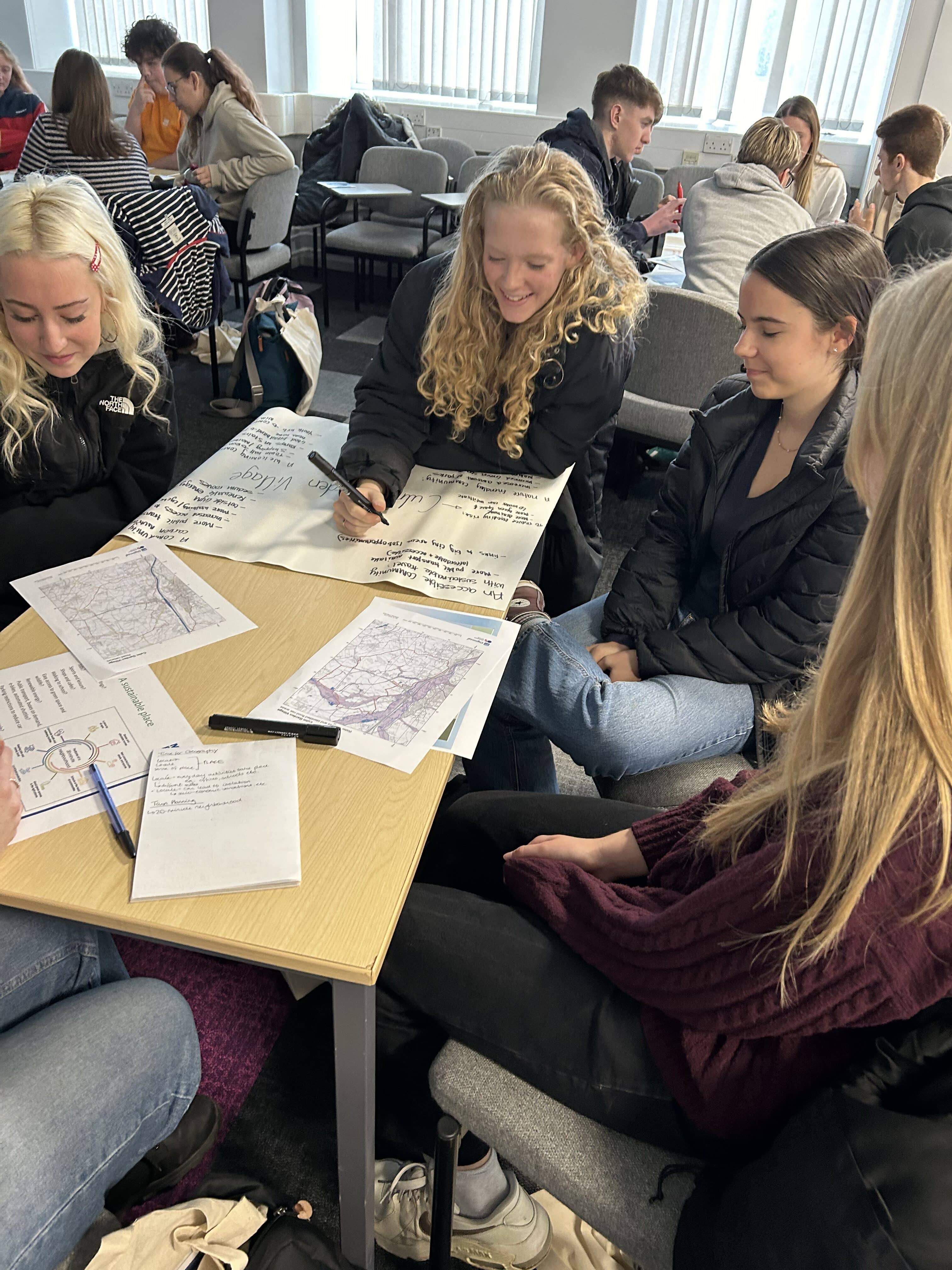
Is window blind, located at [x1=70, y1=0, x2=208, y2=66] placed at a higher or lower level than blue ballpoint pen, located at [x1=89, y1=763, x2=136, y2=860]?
higher

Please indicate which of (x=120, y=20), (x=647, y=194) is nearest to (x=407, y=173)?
(x=647, y=194)

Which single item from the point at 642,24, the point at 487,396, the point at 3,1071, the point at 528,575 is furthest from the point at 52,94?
the point at 3,1071

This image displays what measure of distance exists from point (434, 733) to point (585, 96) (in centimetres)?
511

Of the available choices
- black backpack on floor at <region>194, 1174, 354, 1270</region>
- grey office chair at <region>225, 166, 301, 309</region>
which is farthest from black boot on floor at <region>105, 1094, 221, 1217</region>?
grey office chair at <region>225, 166, 301, 309</region>

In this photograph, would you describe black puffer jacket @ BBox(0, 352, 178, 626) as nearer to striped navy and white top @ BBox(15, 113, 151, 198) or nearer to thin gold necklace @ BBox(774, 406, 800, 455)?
thin gold necklace @ BBox(774, 406, 800, 455)

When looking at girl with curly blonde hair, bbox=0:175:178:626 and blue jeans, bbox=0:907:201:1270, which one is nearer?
blue jeans, bbox=0:907:201:1270

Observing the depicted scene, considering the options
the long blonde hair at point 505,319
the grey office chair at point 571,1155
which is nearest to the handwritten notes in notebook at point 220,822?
the grey office chair at point 571,1155

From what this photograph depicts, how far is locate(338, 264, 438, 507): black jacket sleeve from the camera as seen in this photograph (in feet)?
5.24

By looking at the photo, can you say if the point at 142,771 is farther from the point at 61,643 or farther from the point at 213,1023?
the point at 213,1023

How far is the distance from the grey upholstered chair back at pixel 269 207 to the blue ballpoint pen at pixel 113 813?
3.28 m

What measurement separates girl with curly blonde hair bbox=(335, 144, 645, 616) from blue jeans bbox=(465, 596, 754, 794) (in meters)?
0.20

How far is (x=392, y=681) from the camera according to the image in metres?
1.07

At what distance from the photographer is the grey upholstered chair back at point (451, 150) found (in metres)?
4.98

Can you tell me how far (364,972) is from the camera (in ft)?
2.40
